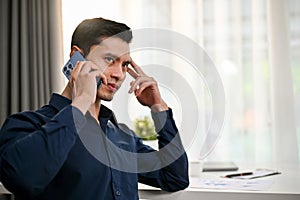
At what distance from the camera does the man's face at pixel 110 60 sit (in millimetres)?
1189

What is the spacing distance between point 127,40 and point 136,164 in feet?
1.22

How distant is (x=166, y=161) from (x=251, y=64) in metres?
1.04

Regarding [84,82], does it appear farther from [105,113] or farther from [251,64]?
[251,64]

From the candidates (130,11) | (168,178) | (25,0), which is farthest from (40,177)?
(130,11)

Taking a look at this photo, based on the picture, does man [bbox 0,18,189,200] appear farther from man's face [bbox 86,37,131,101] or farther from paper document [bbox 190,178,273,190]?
paper document [bbox 190,178,273,190]

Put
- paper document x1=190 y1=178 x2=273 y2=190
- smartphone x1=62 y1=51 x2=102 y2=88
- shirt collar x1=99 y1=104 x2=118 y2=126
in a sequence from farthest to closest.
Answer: paper document x1=190 y1=178 x2=273 y2=190 < shirt collar x1=99 y1=104 x2=118 y2=126 < smartphone x1=62 y1=51 x2=102 y2=88

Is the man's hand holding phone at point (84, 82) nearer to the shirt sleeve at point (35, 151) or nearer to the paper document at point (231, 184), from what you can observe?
the shirt sleeve at point (35, 151)

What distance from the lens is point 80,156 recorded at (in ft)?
3.85

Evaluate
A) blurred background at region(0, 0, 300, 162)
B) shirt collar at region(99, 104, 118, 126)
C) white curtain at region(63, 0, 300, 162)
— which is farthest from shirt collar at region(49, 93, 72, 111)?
white curtain at region(63, 0, 300, 162)

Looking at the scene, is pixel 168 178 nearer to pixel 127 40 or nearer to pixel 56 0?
pixel 127 40

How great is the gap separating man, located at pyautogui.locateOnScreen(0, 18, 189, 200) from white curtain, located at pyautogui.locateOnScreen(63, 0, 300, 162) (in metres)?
0.91

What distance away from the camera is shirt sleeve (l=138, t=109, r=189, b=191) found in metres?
1.41

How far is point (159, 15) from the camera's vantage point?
2.43m

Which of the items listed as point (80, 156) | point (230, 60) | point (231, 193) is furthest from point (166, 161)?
point (230, 60)
